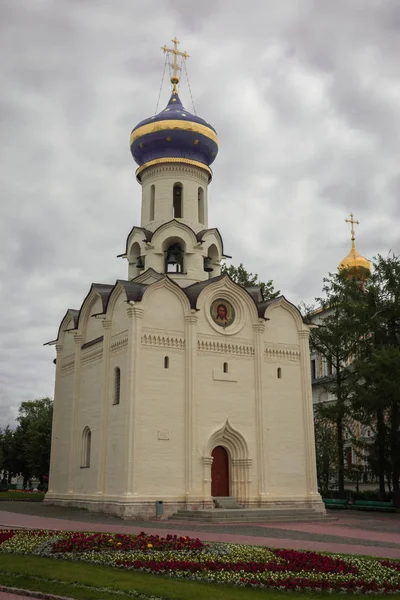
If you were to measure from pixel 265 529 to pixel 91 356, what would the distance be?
9258 millimetres

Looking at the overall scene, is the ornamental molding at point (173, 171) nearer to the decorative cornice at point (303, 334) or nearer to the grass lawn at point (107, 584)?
the decorative cornice at point (303, 334)

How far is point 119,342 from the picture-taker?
1994 centimetres

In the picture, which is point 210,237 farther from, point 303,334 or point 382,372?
point 382,372

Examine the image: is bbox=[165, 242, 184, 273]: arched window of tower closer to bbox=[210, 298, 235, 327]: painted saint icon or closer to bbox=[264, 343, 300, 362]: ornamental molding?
bbox=[210, 298, 235, 327]: painted saint icon

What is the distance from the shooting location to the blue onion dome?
76.9ft

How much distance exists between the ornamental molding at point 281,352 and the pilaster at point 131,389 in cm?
480

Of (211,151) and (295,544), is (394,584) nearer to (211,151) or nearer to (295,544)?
(295,544)

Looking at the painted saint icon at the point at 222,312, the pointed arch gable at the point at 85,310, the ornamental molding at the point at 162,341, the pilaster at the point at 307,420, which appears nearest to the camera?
the ornamental molding at the point at 162,341

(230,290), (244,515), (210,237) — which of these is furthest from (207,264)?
(244,515)

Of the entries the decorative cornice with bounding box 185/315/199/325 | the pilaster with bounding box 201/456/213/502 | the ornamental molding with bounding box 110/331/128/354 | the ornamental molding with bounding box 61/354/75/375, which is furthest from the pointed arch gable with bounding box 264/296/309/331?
the ornamental molding with bounding box 61/354/75/375

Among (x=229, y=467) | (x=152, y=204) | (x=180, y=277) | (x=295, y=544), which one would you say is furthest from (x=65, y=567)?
(x=152, y=204)

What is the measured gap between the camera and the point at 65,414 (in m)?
23.3

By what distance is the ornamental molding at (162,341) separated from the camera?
19.4m

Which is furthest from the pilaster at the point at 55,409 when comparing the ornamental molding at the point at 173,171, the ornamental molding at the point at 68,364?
the ornamental molding at the point at 173,171
